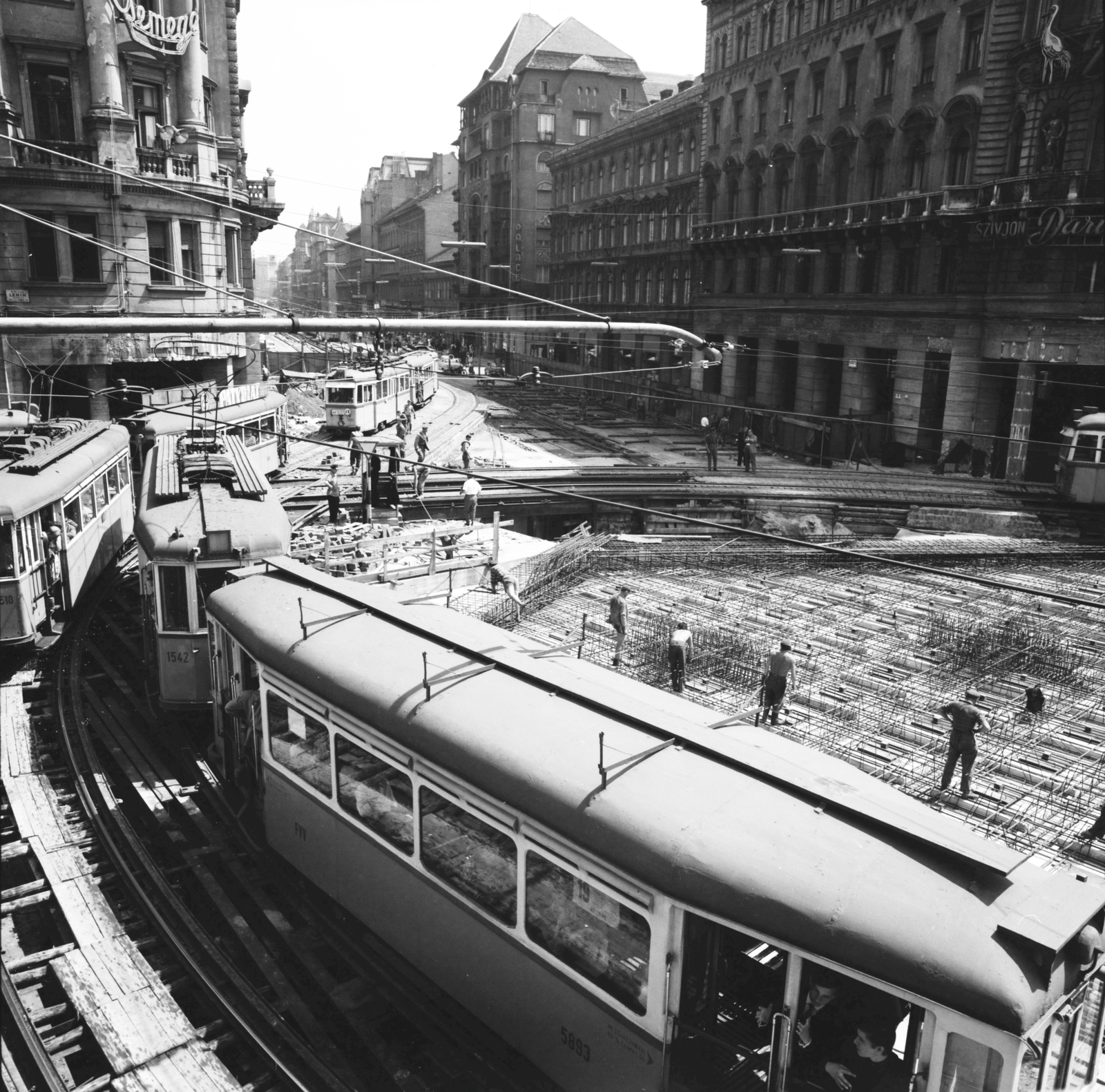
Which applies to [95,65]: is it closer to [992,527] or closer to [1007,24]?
[1007,24]

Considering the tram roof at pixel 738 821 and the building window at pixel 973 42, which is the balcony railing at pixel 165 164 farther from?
the tram roof at pixel 738 821

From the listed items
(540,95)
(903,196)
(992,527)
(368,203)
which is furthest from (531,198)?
(368,203)

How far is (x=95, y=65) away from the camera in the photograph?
115 ft

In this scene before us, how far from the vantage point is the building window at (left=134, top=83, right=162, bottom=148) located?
3788 cm

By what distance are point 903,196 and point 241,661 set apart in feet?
112

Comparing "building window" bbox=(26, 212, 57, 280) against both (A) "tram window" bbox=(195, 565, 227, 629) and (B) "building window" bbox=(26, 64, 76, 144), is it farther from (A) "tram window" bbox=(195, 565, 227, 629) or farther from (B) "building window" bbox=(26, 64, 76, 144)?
(A) "tram window" bbox=(195, 565, 227, 629)

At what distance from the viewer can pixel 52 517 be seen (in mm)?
15711

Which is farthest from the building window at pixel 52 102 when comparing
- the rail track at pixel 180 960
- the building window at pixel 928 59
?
the rail track at pixel 180 960

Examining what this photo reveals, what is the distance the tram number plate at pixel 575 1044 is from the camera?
6168 mm

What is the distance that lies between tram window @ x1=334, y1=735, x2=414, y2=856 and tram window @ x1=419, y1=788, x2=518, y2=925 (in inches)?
9.0

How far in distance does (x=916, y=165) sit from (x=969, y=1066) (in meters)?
39.0

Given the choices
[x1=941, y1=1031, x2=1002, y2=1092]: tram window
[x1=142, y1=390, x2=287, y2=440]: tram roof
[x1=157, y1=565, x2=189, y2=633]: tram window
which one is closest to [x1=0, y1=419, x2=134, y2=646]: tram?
[x1=157, y1=565, x2=189, y2=633]: tram window

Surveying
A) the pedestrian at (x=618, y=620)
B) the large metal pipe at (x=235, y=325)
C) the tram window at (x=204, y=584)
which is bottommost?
the pedestrian at (x=618, y=620)

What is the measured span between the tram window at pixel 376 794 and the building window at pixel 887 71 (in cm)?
3895
